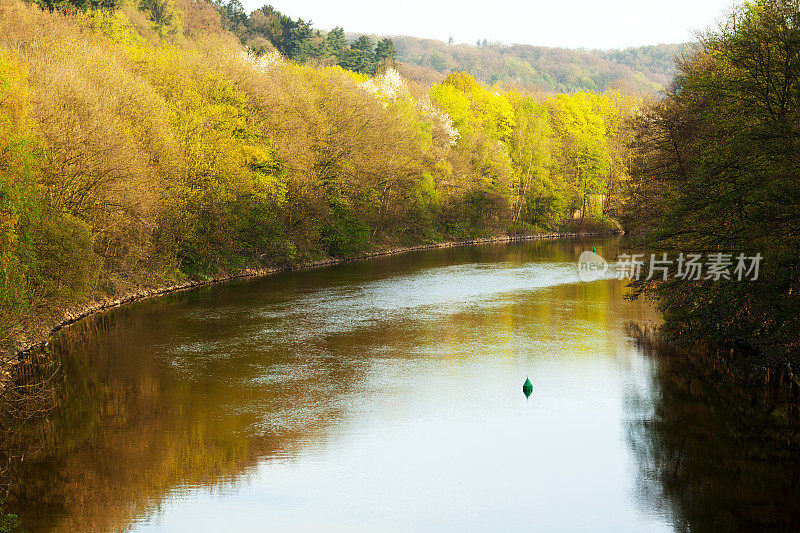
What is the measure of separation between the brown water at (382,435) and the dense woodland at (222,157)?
4.61 metres

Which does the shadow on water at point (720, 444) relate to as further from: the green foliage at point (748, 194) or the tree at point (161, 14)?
the tree at point (161, 14)

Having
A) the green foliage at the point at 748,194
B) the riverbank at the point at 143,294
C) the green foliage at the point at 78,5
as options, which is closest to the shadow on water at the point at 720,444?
the green foliage at the point at 748,194

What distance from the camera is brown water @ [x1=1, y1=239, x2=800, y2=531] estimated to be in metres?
12.9

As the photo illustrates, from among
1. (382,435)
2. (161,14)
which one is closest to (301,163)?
(161,14)

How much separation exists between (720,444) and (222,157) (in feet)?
103

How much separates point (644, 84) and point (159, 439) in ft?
589

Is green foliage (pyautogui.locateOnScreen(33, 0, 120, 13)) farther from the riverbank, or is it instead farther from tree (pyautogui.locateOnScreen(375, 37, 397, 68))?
tree (pyautogui.locateOnScreen(375, 37, 397, 68))

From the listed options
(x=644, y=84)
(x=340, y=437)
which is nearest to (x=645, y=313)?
(x=340, y=437)

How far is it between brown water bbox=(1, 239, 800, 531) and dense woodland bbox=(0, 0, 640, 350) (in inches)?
182

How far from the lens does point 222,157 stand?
4125 centimetres

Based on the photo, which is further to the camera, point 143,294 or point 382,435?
point 143,294

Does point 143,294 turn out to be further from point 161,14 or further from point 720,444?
point 161,14

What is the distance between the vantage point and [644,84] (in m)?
178

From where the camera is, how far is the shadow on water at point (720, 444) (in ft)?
41.8
